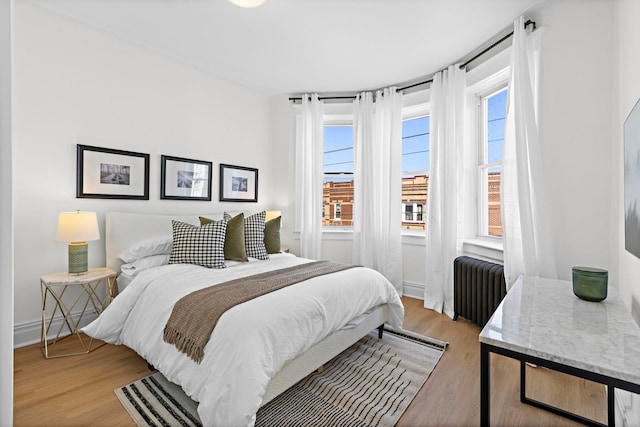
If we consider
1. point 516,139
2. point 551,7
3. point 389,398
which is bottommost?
point 389,398

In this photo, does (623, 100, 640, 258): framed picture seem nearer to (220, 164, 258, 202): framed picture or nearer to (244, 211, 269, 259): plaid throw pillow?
(244, 211, 269, 259): plaid throw pillow

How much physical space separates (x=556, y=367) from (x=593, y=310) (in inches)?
23.9

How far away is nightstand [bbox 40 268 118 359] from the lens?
2199 mm

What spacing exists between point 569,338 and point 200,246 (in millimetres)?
2420

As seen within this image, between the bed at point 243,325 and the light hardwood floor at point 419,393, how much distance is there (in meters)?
0.24

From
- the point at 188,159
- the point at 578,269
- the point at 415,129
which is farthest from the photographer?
the point at 415,129

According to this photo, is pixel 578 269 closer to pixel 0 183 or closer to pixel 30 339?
pixel 0 183

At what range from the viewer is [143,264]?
253 centimetres

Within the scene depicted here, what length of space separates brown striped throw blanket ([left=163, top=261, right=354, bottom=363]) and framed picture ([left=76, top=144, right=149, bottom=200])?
1638 millimetres

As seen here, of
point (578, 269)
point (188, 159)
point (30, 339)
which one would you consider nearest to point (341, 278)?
point (578, 269)

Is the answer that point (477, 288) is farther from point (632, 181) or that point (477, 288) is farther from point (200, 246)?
point (200, 246)

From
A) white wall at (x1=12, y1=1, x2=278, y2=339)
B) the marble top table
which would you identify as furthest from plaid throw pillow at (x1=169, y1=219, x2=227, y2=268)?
the marble top table

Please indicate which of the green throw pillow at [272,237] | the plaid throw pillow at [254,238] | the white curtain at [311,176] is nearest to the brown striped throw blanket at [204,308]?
the plaid throw pillow at [254,238]

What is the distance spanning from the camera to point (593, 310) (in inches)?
51.6
